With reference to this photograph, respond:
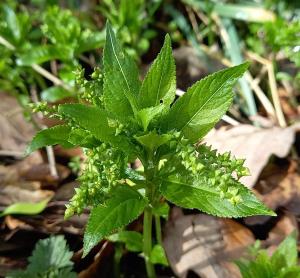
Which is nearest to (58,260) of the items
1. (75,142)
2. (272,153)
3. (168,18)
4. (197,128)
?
(75,142)

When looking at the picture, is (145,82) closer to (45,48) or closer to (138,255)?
(138,255)

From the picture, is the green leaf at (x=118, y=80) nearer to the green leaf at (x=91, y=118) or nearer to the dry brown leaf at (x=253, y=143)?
the green leaf at (x=91, y=118)

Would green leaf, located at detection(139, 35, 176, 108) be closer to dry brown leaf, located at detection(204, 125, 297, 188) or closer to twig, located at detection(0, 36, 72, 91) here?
dry brown leaf, located at detection(204, 125, 297, 188)

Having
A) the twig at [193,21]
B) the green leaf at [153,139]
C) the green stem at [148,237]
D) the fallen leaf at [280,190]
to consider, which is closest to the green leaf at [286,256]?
the fallen leaf at [280,190]

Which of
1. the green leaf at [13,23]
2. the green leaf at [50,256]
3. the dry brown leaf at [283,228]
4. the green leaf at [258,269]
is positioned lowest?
the green leaf at [258,269]

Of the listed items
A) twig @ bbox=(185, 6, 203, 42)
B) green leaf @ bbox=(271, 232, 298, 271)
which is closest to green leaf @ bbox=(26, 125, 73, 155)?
green leaf @ bbox=(271, 232, 298, 271)

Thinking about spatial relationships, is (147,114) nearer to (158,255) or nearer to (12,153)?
(158,255)

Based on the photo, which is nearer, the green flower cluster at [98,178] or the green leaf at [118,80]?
the green flower cluster at [98,178]
